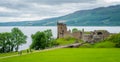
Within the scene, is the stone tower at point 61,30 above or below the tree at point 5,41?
above

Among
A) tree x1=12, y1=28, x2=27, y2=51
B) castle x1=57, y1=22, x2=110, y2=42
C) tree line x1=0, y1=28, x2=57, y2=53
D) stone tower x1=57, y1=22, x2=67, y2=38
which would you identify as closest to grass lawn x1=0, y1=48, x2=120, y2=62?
tree line x1=0, y1=28, x2=57, y2=53

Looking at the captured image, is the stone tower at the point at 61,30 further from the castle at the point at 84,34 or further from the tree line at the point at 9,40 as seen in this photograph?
the tree line at the point at 9,40

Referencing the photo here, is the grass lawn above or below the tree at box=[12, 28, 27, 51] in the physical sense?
below

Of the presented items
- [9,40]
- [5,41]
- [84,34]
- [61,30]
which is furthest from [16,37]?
[84,34]

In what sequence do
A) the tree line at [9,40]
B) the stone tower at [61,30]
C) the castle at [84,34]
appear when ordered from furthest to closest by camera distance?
the stone tower at [61,30]
the castle at [84,34]
the tree line at [9,40]

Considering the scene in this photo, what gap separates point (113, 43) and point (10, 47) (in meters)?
42.8

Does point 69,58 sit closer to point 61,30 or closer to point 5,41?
point 5,41

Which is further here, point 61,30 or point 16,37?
point 61,30

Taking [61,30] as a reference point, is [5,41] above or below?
below

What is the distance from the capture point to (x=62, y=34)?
426ft

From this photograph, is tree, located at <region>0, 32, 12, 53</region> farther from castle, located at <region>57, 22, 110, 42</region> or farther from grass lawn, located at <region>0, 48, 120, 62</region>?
grass lawn, located at <region>0, 48, 120, 62</region>

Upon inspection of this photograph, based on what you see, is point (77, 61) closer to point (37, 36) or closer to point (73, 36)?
point (37, 36)

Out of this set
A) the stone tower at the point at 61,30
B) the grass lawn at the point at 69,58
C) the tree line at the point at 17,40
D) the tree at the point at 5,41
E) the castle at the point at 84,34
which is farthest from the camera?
the stone tower at the point at 61,30

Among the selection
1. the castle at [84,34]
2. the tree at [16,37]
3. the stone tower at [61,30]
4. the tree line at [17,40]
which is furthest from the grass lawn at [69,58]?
the stone tower at [61,30]
